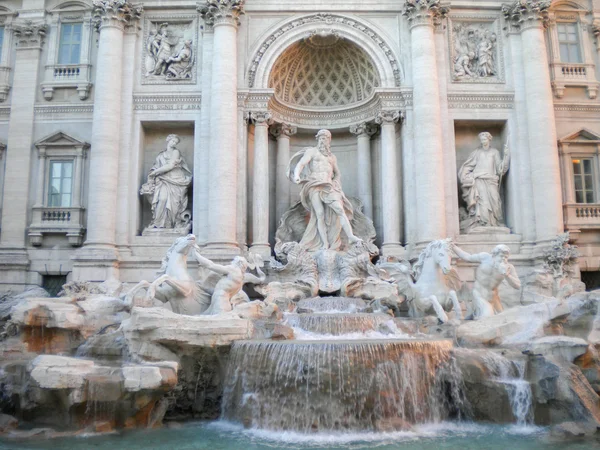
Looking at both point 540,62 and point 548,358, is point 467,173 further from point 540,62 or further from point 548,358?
point 548,358

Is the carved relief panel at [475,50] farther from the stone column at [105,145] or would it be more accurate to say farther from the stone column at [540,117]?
the stone column at [105,145]

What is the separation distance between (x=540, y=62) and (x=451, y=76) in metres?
2.68

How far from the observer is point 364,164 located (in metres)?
19.1

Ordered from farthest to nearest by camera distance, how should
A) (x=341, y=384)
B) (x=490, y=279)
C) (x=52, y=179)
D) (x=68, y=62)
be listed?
(x=68, y=62) < (x=52, y=179) < (x=490, y=279) < (x=341, y=384)

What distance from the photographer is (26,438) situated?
9.60 m

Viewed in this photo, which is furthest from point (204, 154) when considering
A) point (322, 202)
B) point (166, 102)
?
point (322, 202)

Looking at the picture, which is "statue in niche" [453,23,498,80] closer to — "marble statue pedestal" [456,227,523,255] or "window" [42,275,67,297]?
"marble statue pedestal" [456,227,523,255]

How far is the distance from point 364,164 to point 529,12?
274 inches

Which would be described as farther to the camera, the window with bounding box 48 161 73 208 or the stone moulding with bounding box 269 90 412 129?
the stone moulding with bounding box 269 90 412 129

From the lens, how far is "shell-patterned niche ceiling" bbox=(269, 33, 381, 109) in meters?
18.9

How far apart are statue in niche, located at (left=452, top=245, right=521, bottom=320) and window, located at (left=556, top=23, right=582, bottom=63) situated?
31.8ft

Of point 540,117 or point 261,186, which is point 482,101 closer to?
point 540,117

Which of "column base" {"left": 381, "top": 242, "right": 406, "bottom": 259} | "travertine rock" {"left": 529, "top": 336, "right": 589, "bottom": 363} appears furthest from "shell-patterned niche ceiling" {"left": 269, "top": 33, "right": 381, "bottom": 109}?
"travertine rock" {"left": 529, "top": 336, "right": 589, "bottom": 363}

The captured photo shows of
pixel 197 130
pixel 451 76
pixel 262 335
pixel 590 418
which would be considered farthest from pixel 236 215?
pixel 590 418
